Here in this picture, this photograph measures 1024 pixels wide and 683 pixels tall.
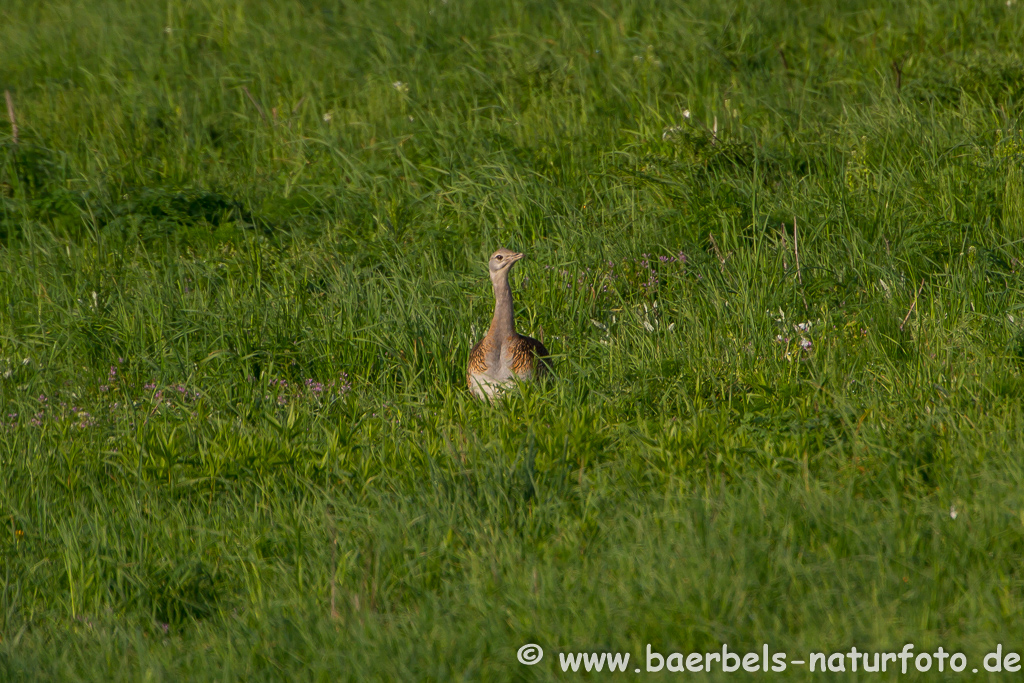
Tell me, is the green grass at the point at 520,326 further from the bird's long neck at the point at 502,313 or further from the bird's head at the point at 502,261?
the bird's head at the point at 502,261

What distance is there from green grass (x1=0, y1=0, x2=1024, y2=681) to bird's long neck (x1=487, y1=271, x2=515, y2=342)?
337 mm

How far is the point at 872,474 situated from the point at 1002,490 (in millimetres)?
465

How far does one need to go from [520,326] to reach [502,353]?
0.72m

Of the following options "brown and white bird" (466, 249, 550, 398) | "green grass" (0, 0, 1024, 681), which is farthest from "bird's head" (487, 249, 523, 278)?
"green grass" (0, 0, 1024, 681)

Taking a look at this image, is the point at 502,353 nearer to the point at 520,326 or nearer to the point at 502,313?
the point at 502,313

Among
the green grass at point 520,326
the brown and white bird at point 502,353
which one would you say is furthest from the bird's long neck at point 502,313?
the green grass at point 520,326

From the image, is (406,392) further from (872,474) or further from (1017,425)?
(1017,425)

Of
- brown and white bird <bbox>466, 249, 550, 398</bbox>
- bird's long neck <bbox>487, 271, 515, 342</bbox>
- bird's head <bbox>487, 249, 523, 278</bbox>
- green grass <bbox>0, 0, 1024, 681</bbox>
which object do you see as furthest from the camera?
bird's head <bbox>487, 249, 523, 278</bbox>

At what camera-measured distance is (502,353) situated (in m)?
4.88

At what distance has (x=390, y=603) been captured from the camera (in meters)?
3.40

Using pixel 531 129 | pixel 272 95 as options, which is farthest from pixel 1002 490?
pixel 272 95

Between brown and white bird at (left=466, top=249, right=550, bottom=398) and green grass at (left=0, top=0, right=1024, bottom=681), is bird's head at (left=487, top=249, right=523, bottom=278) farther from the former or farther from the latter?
green grass at (left=0, top=0, right=1024, bottom=681)

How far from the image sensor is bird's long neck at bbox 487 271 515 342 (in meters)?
4.97

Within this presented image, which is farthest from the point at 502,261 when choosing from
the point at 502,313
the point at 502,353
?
the point at 502,353
